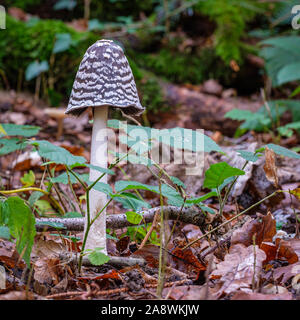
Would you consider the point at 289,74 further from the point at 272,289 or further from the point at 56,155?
the point at 56,155

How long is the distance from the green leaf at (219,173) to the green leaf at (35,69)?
13.4 feet

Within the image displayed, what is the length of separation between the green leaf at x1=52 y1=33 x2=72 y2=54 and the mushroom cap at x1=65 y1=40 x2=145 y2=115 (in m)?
3.48

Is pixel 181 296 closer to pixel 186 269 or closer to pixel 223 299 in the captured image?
Answer: pixel 223 299

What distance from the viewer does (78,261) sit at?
175 cm

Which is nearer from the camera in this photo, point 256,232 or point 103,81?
point 103,81

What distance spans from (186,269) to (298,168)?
2136 mm

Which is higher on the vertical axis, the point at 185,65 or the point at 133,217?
the point at 185,65

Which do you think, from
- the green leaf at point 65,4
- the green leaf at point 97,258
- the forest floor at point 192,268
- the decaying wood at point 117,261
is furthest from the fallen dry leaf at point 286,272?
the green leaf at point 65,4

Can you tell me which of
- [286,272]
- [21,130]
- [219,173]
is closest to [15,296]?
[219,173]

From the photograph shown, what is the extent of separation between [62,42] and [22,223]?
4.22 meters

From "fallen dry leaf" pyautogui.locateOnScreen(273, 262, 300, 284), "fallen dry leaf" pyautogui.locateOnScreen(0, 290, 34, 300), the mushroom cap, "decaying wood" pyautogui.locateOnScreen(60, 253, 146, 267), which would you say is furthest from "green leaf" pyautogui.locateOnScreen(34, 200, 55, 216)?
"fallen dry leaf" pyautogui.locateOnScreen(273, 262, 300, 284)

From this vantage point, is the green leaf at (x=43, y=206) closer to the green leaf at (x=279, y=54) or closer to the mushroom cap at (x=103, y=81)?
the mushroom cap at (x=103, y=81)

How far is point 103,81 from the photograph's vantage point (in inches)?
72.2

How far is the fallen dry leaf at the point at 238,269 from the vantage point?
154 cm
